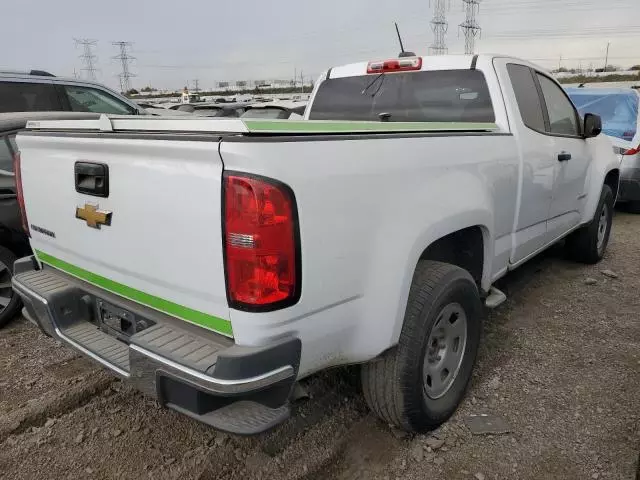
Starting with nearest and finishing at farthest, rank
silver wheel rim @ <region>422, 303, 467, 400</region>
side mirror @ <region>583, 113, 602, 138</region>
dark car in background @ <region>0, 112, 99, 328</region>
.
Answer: silver wheel rim @ <region>422, 303, 467, 400</region> → dark car in background @ <region>0, 112, 99, 328</region> → side mirror @ <region>583, 113, 602, 138</region>

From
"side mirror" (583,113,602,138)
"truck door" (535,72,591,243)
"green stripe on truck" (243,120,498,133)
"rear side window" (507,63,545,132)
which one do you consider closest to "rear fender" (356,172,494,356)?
"green stripe on truck" (243,120,498,133)

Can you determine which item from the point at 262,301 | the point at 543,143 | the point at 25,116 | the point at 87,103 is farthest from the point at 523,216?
the point at 87,103

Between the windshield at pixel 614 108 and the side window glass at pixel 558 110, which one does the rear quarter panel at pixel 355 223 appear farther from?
the windshield at pixel 614 108

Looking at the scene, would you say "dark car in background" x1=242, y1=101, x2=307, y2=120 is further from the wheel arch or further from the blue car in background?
the wheel arch

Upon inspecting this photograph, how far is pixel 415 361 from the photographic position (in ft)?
7.74

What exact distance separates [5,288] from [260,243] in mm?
3198

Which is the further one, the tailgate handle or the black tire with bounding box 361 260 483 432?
the black tire with bounding box 361 260 483 432

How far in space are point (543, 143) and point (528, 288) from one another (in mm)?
1676

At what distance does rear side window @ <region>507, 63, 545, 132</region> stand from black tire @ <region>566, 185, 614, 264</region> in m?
1.79

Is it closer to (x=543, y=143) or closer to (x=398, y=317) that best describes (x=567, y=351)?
(x=543, y=143)

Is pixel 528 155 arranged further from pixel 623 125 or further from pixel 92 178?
pixel 623 125

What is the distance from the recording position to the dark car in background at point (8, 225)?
3910mm

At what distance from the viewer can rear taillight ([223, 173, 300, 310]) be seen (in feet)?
5.66

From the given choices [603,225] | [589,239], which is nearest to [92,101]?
[589,239]
